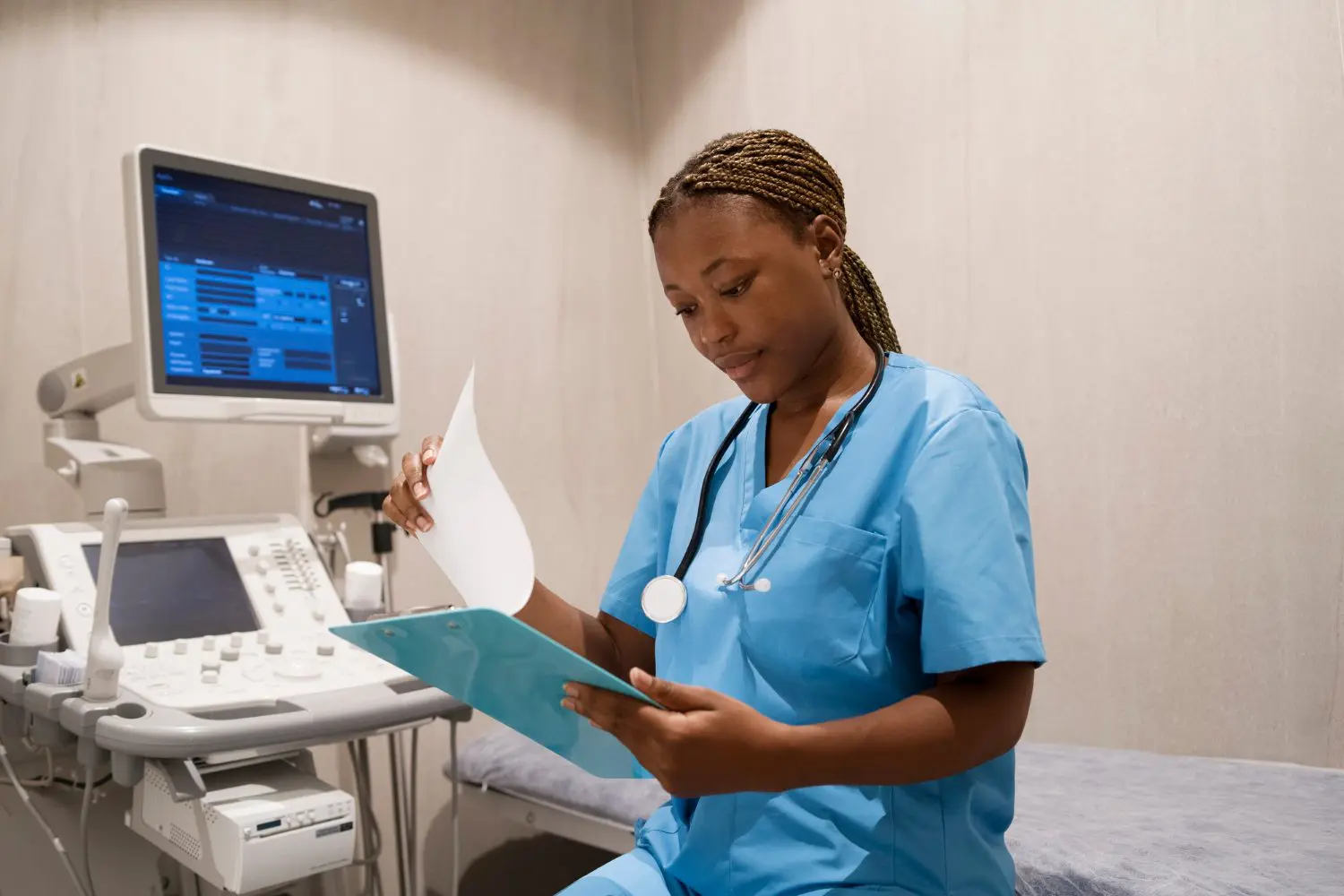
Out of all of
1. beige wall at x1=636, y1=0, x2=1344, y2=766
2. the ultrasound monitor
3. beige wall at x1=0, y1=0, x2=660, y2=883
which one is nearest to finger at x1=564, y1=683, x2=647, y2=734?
the ultrasound monitor

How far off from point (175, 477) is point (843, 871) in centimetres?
160

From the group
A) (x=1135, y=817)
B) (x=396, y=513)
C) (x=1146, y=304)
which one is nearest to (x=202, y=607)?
(x=396, y=513)

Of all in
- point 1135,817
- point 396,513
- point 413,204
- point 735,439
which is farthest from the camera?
point 413,204

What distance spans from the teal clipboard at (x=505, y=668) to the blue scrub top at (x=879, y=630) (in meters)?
0.12

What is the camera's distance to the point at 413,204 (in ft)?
7.57

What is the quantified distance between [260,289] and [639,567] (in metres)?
0.97

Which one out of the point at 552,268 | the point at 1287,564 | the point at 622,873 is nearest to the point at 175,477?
the point at 552,268

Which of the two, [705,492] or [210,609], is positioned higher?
[705,492]

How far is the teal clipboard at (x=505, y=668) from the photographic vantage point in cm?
69

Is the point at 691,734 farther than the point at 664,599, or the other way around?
the point at 664,599

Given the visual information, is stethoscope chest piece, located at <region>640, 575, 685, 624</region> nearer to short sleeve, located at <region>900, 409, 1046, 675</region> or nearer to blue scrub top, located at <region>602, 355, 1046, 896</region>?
blue scrub top, located at <region>602, 355, 1046, 896</region>

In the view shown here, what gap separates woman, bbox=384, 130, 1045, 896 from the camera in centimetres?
75

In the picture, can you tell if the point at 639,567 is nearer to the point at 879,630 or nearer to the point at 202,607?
the point at 879,630

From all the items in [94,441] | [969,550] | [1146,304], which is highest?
[1146,304]
